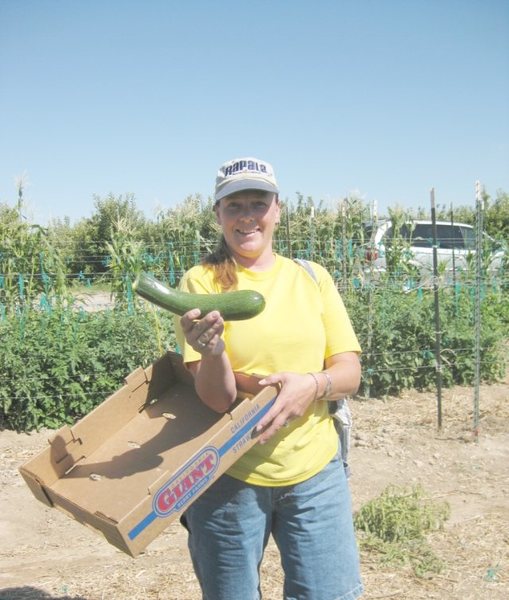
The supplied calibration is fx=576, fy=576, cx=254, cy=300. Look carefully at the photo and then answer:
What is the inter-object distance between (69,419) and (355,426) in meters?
3.31

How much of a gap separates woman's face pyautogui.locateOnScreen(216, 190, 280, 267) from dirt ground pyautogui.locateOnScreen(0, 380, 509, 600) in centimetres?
245

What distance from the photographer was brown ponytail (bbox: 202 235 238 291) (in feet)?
7.05

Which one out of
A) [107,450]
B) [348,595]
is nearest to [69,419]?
[107,450]

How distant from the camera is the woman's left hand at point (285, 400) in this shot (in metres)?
1.99

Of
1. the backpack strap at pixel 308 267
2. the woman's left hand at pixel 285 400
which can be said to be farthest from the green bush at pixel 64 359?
the woman's left hand at pixel 285 400

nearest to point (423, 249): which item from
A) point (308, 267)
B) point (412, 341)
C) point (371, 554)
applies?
point (412, 341)

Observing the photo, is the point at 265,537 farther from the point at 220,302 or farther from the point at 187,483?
the point at 220,302

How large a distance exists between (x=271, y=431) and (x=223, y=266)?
63 cm

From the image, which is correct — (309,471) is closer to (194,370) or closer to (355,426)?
(194,370)

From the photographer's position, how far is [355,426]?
22.3ft

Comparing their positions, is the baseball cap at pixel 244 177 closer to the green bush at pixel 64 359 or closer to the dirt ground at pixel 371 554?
the dirt ground at pixel 371 554

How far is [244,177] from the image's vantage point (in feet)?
6.96

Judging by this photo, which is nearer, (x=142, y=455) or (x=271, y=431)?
(x=271, y=431)

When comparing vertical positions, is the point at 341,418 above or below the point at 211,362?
below
